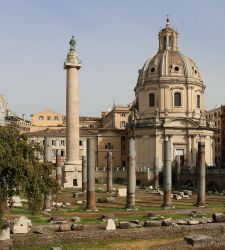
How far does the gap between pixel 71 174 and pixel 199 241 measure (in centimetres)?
4274

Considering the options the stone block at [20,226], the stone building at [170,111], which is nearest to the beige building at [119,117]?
the stone building at [170,111]

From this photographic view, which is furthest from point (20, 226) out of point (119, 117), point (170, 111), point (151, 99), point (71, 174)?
point (119, 117)

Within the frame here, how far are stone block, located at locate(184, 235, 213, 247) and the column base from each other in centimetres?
4144

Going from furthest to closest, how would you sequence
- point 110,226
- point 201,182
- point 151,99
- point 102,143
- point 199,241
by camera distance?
point 102,143, point 151,99, point 201,182, point 110,226, point 199,241

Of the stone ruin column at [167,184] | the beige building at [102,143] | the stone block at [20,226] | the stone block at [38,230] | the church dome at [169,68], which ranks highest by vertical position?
the church dome at [169,68]

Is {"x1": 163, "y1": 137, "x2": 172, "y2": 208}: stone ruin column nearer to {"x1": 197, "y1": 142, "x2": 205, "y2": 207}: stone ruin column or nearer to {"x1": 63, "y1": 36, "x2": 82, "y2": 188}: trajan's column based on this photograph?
{"x1": 197, "y1": 142, "x2": 205, "y2": 207}: stone ruin column

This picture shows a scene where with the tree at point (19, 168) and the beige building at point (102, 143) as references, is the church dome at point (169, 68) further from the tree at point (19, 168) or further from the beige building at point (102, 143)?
the tree at point (19, 168)

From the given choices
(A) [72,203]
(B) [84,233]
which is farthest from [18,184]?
(A) [72,203]

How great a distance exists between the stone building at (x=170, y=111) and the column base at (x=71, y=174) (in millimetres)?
15671

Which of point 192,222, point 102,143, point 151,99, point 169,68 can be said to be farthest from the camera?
point 102,143

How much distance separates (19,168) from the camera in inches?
846

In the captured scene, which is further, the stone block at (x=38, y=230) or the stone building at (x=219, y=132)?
the stone building at (x=219, y=132)

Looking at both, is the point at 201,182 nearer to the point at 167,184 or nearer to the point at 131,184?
the point at 167,184

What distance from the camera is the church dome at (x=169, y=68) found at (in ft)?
274
